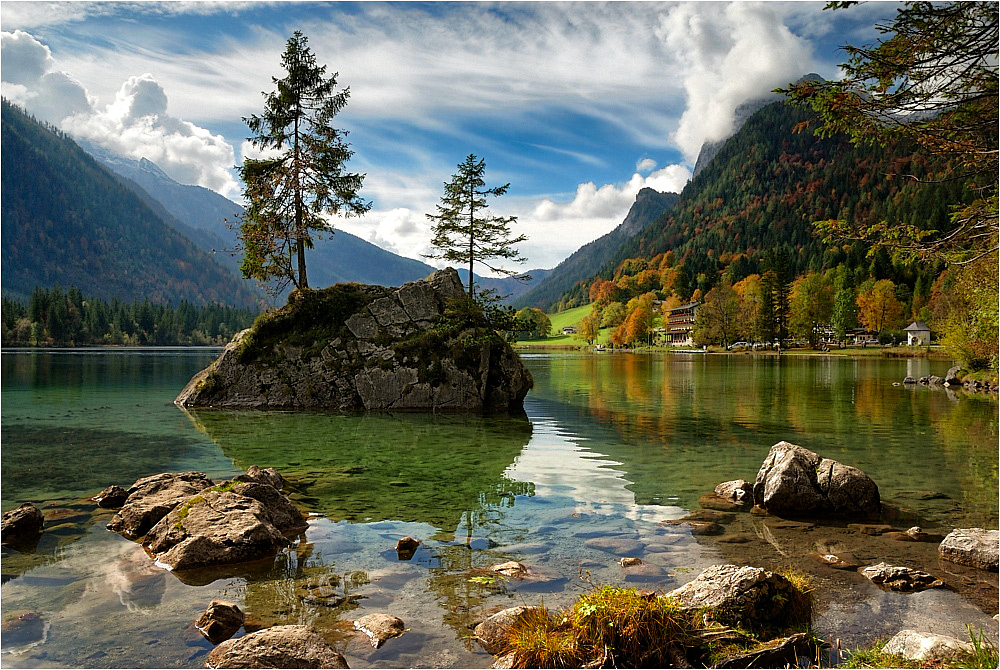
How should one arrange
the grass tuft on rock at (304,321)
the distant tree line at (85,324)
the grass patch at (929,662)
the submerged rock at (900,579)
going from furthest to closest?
the distant tree line at (85,324) < the grass tuft on rock at (304,321) < the submerged rock at (900,579) < the grass patch at (929,662)

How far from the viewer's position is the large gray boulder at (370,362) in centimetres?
3131

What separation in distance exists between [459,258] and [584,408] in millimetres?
14402

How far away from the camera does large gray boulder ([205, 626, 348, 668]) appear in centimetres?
616

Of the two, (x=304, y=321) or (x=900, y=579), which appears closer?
(x=900, y=579)

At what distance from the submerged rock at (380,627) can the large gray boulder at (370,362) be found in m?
23.4

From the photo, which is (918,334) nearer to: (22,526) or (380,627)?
(380,627)

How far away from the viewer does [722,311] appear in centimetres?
14075

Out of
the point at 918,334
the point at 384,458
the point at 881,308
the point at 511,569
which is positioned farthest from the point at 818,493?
the point at 881,308

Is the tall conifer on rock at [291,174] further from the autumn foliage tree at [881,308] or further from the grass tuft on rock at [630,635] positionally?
the autumn foliage tree at [881,308]

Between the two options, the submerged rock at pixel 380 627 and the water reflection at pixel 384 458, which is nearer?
the submerged rock at pixel 380 627

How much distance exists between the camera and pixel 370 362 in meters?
31.8

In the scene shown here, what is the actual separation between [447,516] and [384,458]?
6806mm

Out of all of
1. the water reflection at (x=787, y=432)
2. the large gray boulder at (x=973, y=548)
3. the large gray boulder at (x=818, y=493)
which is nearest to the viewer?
the large gray boulder at (x=973, y=548)

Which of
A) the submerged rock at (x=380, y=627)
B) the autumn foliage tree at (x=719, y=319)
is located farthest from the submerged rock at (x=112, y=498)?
the autumn foliage tree at (x=719, y=319)
